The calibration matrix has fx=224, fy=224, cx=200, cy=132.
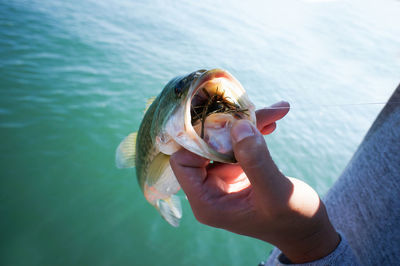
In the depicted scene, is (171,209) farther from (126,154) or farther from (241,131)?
(241,131)

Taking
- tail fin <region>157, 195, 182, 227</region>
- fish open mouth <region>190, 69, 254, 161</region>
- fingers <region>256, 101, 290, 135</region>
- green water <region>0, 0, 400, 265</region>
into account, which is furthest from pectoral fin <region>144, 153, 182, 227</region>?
green water <region>0, 0, 400, 265</region>

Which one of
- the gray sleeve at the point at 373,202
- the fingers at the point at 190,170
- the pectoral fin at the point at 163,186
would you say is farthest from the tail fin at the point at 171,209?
the gray sleeve at the point at 373,202

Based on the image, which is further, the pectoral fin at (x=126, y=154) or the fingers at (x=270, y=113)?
the pectoral fin at (x=126, y=154)

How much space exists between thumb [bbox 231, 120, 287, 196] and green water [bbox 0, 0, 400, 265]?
88.7 inches

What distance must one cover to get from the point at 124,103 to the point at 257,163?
4767 millimetres

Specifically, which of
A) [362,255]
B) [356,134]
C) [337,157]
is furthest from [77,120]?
[356,134]

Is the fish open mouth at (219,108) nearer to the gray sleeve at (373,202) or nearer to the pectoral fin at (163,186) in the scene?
the pectoral fin at (163,186)

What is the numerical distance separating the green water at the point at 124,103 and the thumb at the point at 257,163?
88.7 inches

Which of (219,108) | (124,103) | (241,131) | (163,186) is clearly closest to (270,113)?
(219,108)

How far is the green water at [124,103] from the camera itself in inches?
122

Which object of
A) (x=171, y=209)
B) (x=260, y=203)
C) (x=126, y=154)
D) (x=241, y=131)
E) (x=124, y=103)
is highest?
(x=241, y=131)

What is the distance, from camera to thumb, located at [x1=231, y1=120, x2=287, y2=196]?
38.7 inches

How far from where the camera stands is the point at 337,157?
18.0 feet

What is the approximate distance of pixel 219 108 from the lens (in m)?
1.31
